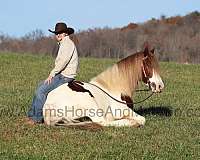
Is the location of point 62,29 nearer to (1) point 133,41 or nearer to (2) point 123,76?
(2) point 123,76

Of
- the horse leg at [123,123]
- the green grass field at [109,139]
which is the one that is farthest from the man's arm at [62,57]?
the horse leg at [123,123]

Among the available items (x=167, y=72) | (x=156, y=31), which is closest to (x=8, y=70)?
(x=167, y=72)

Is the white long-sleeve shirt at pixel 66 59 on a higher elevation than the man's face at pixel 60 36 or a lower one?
lower

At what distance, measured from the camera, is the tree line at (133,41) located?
66.4 meters

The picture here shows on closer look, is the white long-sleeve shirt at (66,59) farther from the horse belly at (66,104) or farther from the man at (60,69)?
the horse belly at (66,104)

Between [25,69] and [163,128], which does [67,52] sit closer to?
[163,128]

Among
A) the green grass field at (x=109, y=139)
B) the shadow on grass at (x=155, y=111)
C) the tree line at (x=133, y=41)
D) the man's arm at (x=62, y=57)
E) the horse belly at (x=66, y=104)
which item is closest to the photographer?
the green grass field at (x=109, y=139)

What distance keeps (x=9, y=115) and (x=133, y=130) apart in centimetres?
293

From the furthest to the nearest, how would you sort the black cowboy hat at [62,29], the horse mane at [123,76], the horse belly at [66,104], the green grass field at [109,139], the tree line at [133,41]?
the tree line at [133,41]
the horse mane at [123,76]
the black cowboy hat at [62,29]
the horse belly at [66,104]
the green grass field at [109,139]

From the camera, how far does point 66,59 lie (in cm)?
906

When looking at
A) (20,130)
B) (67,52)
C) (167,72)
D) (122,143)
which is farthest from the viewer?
(167,72)

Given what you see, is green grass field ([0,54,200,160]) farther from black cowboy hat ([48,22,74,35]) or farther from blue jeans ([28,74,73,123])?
A: black cowboy hat ([48,22,74,35])

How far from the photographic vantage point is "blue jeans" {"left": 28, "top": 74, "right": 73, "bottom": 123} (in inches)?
357

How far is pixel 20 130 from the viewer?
334 inches
